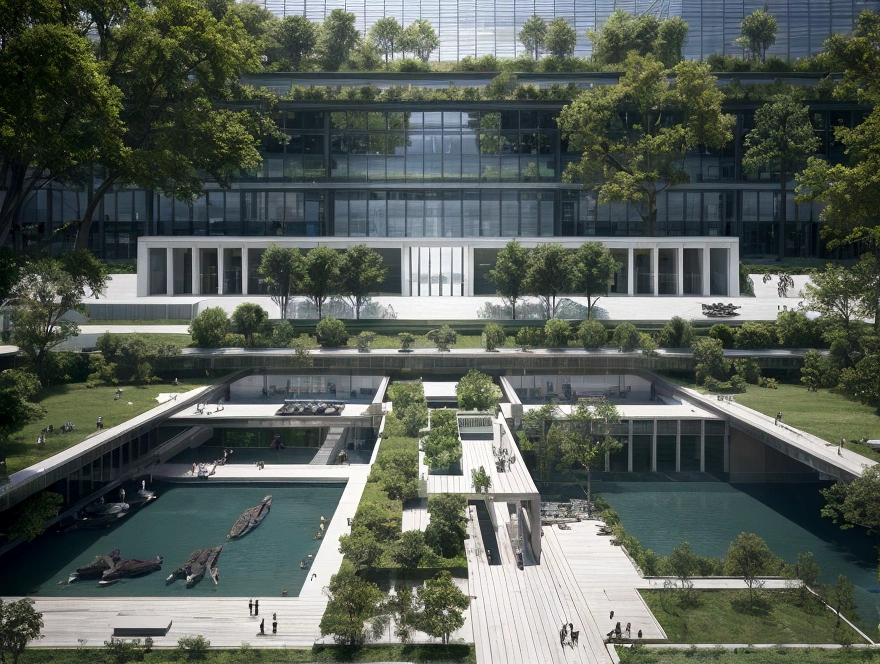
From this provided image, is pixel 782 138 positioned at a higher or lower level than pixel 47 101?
higher

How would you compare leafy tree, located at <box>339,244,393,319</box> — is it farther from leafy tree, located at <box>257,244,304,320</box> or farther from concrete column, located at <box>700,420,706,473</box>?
concrete column, located at <box>700,420,706,473</box>

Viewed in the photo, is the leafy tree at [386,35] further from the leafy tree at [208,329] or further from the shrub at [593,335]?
the shrub at [593,335]

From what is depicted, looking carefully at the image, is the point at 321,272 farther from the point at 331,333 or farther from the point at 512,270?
the point at 512,270

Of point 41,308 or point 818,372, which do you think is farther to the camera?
point 818,372

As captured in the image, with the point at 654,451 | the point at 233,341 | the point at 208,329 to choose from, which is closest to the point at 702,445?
the point at 654,451

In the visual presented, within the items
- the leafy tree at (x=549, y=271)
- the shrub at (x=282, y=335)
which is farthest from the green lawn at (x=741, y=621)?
the leafy tree at (x=549, y=271)

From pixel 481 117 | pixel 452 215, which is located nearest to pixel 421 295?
pixel 452 215

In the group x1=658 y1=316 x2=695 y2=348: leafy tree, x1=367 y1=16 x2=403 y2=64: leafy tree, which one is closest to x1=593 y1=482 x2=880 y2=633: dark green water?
x1=658 y1=316 x2=695 y2=348: leafy tree
